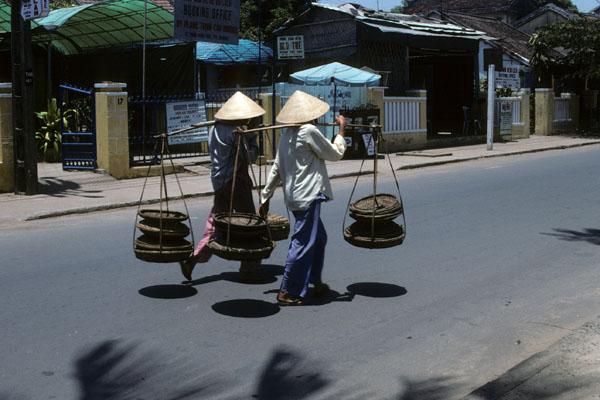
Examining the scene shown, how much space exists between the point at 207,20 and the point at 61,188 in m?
5.85

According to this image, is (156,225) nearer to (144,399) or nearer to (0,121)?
(144,399)

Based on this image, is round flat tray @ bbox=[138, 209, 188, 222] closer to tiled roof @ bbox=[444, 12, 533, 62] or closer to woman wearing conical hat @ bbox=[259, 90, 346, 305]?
woman wearing conical hat @ bbox=[259, 90, 346, 305]

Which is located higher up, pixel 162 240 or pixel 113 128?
pixel 113 128

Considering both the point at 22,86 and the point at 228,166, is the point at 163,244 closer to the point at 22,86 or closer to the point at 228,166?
the point at 228,166

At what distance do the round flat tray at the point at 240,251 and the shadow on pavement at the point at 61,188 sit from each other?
7699mm

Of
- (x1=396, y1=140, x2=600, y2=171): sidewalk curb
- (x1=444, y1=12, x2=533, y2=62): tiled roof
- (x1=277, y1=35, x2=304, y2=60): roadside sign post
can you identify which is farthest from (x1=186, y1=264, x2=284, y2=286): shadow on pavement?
(x1=444, y1=12, x2=533, y2=62): tiled roof

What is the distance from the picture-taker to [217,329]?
5582mm

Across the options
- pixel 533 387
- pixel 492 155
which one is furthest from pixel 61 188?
pixel 492 155

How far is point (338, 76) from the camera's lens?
20359 millimetres

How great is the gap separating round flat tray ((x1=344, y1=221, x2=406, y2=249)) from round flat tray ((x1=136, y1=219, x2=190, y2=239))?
138 cm

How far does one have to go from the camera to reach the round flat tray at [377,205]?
630 centimetres

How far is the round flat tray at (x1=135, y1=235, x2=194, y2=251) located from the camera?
20.1 feet

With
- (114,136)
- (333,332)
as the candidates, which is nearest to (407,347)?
(333,332)

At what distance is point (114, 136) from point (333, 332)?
10.6 meters
